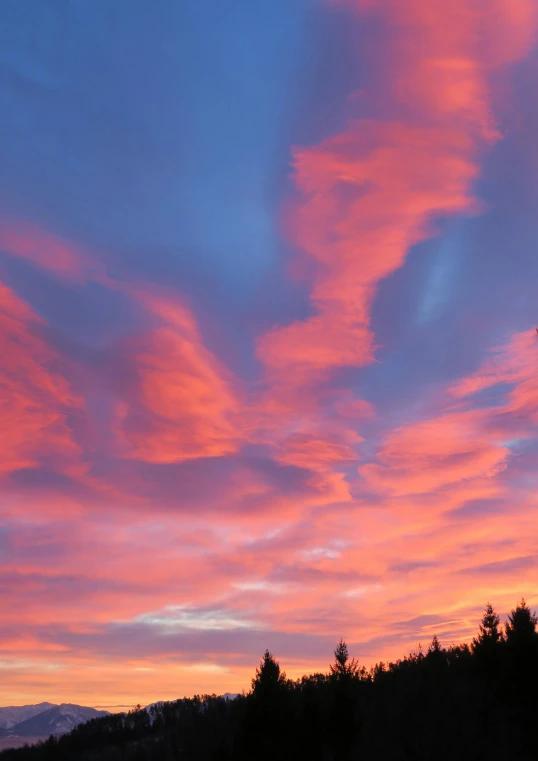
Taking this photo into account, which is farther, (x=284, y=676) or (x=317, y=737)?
(x=284, y=676)

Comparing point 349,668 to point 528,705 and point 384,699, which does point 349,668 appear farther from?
point 384,699

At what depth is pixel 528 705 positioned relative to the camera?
5806cm

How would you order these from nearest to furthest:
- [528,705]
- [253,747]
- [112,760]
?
1. [253,747]
2. [528,705]
3. [112,760]

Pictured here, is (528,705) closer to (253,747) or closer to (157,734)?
(253,747)

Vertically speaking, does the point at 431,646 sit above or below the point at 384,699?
above

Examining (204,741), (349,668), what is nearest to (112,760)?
(204,741)

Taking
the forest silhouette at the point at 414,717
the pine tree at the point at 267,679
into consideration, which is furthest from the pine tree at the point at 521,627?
the pine tree at the point at 267,679

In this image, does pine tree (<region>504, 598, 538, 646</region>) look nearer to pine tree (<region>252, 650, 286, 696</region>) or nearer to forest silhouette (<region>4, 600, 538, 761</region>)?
forest silhouette (<region>4, 600, 538, 761</region>)

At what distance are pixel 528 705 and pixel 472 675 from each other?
1822 centimetres

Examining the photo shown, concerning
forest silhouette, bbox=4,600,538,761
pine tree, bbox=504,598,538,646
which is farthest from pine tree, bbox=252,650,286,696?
pine tree, bbox=504,598,538,646

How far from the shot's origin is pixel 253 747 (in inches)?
2068

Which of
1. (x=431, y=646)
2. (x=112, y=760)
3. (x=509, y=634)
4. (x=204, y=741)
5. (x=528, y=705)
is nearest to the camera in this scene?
(x=528, y=705)

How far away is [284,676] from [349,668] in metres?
6.16

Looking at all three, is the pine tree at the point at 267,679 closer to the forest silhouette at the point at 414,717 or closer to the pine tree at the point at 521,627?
the forest silhouette at the point at 414,717
